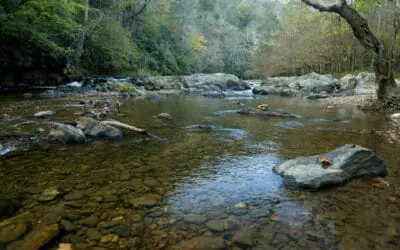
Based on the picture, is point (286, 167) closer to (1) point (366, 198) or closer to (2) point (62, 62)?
(1) point (366, 198)

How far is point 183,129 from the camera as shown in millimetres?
7711

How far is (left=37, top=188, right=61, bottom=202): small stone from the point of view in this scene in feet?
10.9

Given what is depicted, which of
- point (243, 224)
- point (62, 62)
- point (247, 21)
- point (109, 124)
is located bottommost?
point (243, 224)

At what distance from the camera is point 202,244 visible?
8.45 feet

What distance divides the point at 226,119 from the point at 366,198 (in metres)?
6.34

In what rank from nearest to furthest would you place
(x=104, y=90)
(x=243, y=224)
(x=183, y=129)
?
(x=243, y=224)
(x=183, y=129)
(x=104, y=90)

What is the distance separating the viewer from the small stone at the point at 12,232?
8.18ft

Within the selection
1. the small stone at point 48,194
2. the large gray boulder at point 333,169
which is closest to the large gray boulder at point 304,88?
the large gray boulder at point 333,169

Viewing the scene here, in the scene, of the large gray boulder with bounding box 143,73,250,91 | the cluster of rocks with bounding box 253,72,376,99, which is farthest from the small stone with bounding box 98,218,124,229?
the cluster of rocks with bounding box 253,72,376,99

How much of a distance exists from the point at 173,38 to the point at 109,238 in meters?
41.3

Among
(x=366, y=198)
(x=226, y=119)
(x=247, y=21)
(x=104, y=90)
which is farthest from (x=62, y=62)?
(x=247, y=21)

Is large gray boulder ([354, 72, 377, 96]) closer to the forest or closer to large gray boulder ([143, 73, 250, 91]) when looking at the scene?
the forest

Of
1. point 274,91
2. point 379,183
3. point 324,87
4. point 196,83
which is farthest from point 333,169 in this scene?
point 324,87

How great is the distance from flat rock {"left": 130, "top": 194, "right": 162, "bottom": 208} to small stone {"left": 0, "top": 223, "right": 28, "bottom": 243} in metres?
1.05
